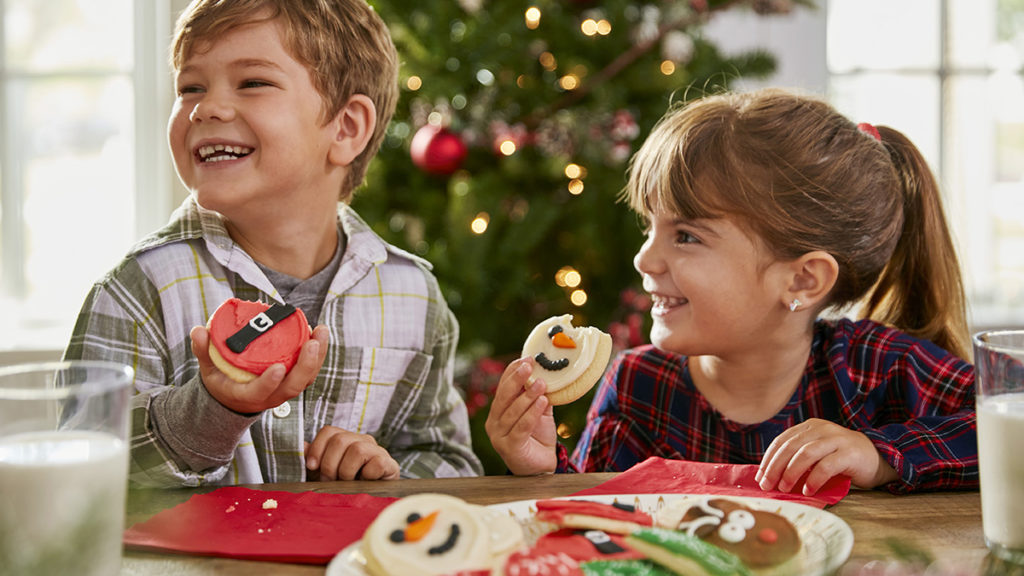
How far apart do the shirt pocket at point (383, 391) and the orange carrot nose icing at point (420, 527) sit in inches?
26.9

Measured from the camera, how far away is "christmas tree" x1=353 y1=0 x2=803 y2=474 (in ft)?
8.47

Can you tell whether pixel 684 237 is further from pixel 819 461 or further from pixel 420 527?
pixel 420 527

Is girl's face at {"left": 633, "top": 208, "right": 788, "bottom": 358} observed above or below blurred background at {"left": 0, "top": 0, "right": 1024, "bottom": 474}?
below

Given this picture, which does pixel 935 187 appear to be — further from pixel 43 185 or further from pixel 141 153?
pixel 43 185

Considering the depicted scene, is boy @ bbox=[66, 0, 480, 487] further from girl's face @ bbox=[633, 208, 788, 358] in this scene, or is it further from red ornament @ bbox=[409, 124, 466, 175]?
red ornament @ bbox=[409, 124, 466, 175]

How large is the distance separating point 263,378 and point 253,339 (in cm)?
4

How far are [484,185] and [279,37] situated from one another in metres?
1.23

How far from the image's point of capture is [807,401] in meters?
1.45

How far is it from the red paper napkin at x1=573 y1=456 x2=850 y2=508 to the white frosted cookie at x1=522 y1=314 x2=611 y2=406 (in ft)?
0.45

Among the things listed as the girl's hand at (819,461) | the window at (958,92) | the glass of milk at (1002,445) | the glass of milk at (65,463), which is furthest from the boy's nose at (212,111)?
the window at (958,92)

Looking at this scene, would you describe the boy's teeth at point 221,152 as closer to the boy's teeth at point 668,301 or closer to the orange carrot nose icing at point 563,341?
the orange carrot nose icing at point 563,341

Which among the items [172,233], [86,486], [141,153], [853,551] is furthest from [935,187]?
[141,153]

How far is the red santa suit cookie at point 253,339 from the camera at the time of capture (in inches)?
39.8

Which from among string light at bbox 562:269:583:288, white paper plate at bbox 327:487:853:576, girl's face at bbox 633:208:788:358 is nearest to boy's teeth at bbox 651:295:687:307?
girl's face at bbox 633:208:788:358
